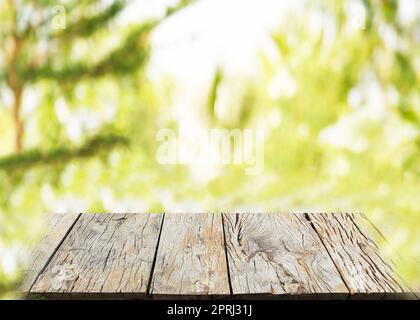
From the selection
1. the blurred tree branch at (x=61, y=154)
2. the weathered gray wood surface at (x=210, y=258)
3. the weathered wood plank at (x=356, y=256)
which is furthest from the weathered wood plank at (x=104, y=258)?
the weathered wood plank at (x=356, y=256)

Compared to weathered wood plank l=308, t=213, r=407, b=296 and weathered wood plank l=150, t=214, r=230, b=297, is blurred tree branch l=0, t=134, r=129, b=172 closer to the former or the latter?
weathered wood plank l=150, t=214, r=230, b=297

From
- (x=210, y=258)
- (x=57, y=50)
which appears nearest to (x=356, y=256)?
(x=210, y=258)

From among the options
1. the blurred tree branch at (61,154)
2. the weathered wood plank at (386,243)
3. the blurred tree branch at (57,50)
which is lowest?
the weathered wood plank at (386,243)

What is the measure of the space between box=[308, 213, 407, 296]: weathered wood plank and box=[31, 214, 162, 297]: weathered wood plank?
1.42 ft

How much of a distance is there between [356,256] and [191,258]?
395 millimetres

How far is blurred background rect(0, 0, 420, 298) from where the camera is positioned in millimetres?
1553

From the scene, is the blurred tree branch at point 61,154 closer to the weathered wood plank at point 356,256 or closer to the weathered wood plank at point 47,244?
the weathered wood plank at point 47,244

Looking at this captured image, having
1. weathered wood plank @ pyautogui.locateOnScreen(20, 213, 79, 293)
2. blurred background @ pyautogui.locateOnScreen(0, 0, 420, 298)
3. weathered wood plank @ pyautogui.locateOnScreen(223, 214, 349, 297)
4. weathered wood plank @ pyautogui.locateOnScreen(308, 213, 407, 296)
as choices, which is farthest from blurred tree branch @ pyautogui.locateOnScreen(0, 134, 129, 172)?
weathered wood plank @ pyautogui.locateOnScreen(308, 213, 407, 296)

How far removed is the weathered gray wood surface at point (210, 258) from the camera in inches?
53.1

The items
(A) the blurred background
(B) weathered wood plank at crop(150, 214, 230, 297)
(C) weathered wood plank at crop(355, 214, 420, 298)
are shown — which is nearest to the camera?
(B) weathered wood plank at crop(150, 214, 230, 297)

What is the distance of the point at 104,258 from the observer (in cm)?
150

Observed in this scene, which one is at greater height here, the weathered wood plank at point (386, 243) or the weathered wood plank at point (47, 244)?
the weathered wood plank at point (47, 244)

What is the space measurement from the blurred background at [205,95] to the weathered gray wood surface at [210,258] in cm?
9

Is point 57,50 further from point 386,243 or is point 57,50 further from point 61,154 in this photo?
point 386,243
